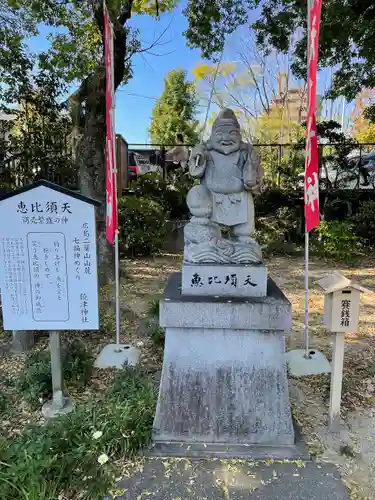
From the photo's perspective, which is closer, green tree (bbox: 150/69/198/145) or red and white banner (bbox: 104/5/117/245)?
red and white banner (bbox: 104/5/117/245)

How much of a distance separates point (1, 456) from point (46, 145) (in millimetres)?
6606

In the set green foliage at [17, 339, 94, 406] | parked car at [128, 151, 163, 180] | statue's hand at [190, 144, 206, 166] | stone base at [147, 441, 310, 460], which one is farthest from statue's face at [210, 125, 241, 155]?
parked car at [128, 151, 163, 180]

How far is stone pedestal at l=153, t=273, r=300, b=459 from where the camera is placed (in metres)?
2.34

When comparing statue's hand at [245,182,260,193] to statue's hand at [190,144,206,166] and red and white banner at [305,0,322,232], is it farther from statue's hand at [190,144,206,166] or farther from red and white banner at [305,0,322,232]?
red and white banner at [305,0,322,232]

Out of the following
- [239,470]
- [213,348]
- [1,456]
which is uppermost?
[213,348]

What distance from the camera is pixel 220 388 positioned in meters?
2.40

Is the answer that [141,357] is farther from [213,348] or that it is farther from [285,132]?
[285,132]

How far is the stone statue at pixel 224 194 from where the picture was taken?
263 centimetres

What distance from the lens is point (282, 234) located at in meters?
8.90

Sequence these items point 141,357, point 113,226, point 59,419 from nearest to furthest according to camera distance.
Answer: point 59,419
point 113,226
point 141,357

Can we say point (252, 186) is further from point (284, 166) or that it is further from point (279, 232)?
point (284, 166)

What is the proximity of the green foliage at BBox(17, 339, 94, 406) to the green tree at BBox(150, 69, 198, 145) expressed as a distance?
2217 cm

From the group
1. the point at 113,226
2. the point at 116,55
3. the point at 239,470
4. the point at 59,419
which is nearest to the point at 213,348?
the point at 239,470

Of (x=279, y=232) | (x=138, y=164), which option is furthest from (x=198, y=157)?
(x=138, y=164)
